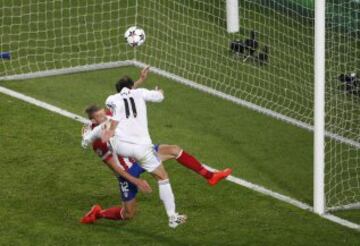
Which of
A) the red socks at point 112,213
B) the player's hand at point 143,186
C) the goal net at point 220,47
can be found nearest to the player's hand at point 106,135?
the player's hand at point 143,186

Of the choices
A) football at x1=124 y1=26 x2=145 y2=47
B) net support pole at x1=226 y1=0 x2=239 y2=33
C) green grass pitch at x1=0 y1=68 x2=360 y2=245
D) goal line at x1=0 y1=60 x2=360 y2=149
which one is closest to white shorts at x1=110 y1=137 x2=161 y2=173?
green grass pitch at x1=0 y1=68 x2=360 y2=245

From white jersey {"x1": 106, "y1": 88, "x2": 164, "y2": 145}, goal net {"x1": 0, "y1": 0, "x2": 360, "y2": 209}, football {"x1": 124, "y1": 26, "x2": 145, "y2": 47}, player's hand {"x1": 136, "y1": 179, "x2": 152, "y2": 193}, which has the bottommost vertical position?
player's hand {"x1": 136, "y1": 179, "x2": 152, "y2": 193}

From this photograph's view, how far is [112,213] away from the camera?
13.1 meters

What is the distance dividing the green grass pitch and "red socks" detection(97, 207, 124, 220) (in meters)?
0.16

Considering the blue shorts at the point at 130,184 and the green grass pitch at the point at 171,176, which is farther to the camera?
the green grass pitch at the point at 171,176

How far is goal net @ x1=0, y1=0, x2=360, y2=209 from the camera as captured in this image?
55.0ft

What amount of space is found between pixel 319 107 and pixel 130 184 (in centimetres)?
242

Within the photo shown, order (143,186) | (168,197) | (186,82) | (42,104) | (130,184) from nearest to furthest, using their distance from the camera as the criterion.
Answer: (143,186)
(168,197)
(130,184)
(42,104)
(186,82)

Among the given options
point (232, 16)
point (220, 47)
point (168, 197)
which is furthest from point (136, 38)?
point (220, 47)

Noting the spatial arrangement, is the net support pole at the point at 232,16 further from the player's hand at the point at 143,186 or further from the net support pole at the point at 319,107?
the player's hand at the point at 143,186

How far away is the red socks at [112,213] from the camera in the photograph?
13031 millimetres

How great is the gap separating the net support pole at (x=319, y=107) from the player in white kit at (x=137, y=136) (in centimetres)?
195

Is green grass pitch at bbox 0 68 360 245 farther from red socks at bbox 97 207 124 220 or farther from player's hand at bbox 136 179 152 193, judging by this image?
player's hand at bbox 136 179 152 193

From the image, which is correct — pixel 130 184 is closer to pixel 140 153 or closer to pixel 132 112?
pixel 140 153
